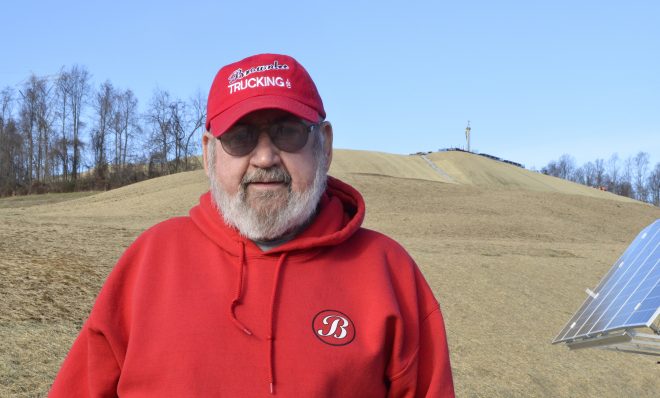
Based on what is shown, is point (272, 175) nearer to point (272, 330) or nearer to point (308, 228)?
point (308, 228)

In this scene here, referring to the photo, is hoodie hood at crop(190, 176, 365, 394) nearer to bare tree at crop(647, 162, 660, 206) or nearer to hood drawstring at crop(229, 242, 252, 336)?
hood drawstring at crop(229, 242, 252, 336)

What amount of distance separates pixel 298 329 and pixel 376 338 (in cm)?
26

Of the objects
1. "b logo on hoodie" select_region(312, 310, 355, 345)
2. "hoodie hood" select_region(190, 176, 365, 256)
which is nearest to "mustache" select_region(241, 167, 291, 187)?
"hoodie hood" select_region(190, 176, 365, 256)

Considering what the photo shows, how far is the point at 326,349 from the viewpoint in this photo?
2.54 metres

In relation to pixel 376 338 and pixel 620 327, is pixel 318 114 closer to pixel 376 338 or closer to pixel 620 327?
pixel 376 338

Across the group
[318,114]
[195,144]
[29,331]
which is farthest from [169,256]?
[195,144]

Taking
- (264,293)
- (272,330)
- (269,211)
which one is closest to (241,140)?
(269,211)

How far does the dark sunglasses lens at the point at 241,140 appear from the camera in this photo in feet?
9.05

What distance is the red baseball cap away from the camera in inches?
106

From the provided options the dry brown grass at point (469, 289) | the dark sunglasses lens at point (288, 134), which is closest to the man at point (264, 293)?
the dark sunglasses lens at point (288, 134)

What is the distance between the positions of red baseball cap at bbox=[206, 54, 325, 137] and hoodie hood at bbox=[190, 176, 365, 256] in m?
0.31

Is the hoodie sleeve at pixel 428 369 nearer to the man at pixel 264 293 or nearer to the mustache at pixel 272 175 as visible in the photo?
the man at pixel 264 293

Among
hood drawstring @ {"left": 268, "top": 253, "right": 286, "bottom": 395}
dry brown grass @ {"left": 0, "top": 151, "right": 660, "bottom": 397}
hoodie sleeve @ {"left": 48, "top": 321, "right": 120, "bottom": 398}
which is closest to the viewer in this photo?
hood drawstring @ {"left": 268, "top": 253, "right": 286, "bottom": 395}

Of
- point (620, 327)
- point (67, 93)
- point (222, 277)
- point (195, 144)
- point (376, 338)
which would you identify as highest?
point (67, 93)
